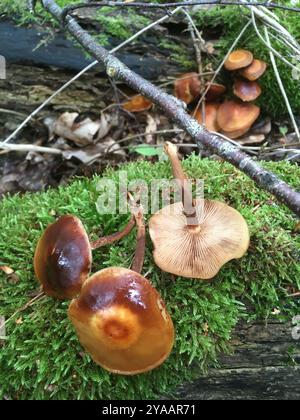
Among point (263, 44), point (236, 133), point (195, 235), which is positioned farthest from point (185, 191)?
point (263, 44)

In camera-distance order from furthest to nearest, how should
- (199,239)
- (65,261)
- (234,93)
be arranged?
(234,93)
(199,239)
(65,261)

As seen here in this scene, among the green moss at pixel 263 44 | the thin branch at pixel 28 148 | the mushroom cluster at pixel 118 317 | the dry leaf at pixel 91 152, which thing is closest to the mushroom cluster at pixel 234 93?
the green moss at pixel 263 44

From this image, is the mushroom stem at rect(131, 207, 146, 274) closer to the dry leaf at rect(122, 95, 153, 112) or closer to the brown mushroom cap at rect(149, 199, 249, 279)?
the brown mushroom cap at rect(149, 199, 249, 279)

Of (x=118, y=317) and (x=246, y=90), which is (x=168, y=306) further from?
(x=246, y=90)

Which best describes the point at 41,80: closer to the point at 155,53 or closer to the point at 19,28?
the point at 19,28

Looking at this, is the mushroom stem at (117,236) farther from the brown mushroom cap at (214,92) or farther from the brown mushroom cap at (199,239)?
the brown mushroom cap at (214,92)
